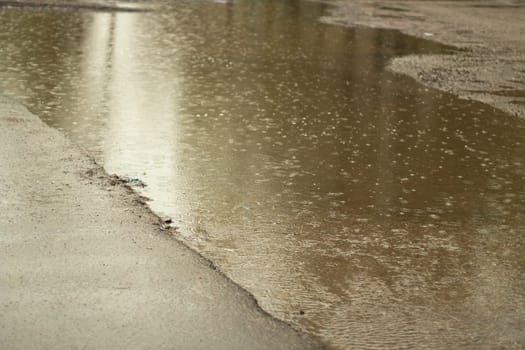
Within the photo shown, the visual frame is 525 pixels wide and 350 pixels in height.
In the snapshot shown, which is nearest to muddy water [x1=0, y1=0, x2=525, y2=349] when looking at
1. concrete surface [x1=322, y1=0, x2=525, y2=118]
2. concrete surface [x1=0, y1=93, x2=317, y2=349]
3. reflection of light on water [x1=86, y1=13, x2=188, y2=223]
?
reflection of light on water [x1=86, y1=13, x2=188, y2=223]

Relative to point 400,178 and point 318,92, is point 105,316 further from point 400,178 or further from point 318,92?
point 318,92

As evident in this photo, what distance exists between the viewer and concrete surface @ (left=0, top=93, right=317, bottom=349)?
5.13 metres

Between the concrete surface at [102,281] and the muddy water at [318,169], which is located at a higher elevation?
the concrete surface at [102,281]

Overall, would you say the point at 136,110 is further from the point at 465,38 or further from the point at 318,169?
Answer: the point at 465,38

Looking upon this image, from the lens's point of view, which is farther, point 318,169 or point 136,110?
point 136,110

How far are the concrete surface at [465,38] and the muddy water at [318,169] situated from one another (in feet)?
1.83

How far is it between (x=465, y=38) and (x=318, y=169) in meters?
10.6

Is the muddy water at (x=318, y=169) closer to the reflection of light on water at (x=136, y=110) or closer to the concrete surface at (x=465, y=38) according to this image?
the reflection of light on water at (x=136, y=110)

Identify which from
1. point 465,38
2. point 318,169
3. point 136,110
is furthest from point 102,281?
point 465,38

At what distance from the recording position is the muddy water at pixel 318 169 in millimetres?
5945

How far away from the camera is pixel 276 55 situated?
53.4 ft

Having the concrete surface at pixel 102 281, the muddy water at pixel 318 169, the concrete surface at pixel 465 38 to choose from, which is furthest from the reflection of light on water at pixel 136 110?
the concrete surface at pixel 465 38

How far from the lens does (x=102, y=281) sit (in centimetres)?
587

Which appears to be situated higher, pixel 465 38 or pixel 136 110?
pixel 465 38
